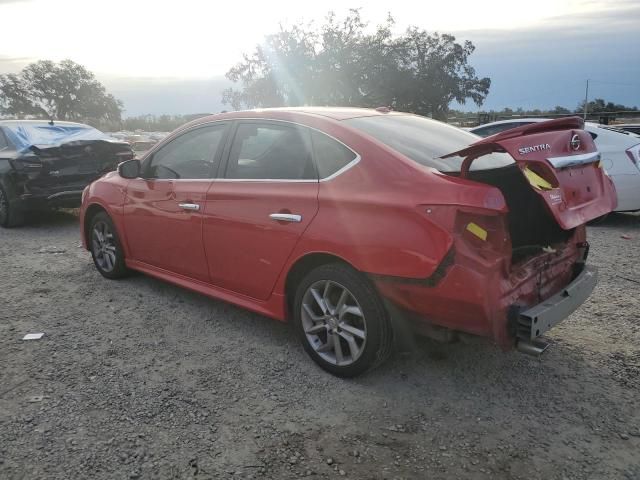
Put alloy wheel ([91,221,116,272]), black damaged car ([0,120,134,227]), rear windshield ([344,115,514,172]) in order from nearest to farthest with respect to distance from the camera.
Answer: rear windshield ([344,115,514,172]) < alloy wheel ([91,221,116,272]) < black damaged car ([0,120,134,227])

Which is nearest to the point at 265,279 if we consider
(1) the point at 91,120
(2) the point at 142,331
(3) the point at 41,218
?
(2) the point at 142,331

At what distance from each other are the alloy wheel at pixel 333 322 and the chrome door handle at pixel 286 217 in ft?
1.37

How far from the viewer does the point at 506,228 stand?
9.11 ft

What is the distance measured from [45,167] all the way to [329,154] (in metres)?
5.88

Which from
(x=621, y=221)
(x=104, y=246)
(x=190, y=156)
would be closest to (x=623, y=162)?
(x=621, y=221)

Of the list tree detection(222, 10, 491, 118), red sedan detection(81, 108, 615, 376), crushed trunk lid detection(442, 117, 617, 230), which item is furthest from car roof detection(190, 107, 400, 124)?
tree detection(222, 10, 491, 118)

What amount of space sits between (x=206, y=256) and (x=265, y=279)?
2.17 ft

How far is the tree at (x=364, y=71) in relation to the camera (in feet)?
135

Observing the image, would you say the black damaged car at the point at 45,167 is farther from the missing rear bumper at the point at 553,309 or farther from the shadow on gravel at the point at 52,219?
the missing rear bumper at the point at 553,309

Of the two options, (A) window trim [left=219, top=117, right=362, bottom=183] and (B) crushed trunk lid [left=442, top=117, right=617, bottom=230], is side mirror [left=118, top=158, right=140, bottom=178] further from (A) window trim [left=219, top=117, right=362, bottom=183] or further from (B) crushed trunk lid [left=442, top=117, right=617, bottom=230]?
(B) crushed trunk lid [left=442, top=117, right=617, bottom=230]

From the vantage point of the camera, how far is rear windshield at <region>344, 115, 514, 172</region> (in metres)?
3.17

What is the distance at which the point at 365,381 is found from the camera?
10.8 feet

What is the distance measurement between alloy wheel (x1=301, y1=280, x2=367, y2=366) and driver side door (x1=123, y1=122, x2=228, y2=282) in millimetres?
1103

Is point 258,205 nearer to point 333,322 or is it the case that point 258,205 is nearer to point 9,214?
point 333,322
